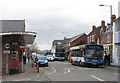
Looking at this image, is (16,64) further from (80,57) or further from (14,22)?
(80,57)

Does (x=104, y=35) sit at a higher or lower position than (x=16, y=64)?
higher

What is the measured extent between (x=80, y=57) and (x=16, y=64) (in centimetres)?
Answer: 1087

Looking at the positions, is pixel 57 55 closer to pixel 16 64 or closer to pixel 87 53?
pixel 87 53

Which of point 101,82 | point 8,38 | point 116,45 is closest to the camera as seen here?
point 101,82

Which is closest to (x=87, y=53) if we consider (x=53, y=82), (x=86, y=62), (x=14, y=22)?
(x=86, y=62)

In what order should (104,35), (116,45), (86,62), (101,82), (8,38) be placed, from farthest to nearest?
1. (104,35)
2. (116,45)
3. (86,62)
4. (8,38)
5. (101,82)

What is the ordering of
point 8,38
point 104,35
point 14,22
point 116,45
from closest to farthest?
1. point 8,38
2. point 14,22
3. point 116,45
4. point 104,35

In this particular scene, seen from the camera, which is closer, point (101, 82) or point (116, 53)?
point (101, 82)

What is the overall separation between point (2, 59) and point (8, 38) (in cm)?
225

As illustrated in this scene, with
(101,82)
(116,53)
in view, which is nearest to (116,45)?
(116,53)

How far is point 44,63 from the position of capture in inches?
1138

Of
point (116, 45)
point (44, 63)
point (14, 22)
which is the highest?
point (14, 22)

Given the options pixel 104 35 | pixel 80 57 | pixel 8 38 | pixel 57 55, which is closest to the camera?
pixel 8 38

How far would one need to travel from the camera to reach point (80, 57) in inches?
1113
